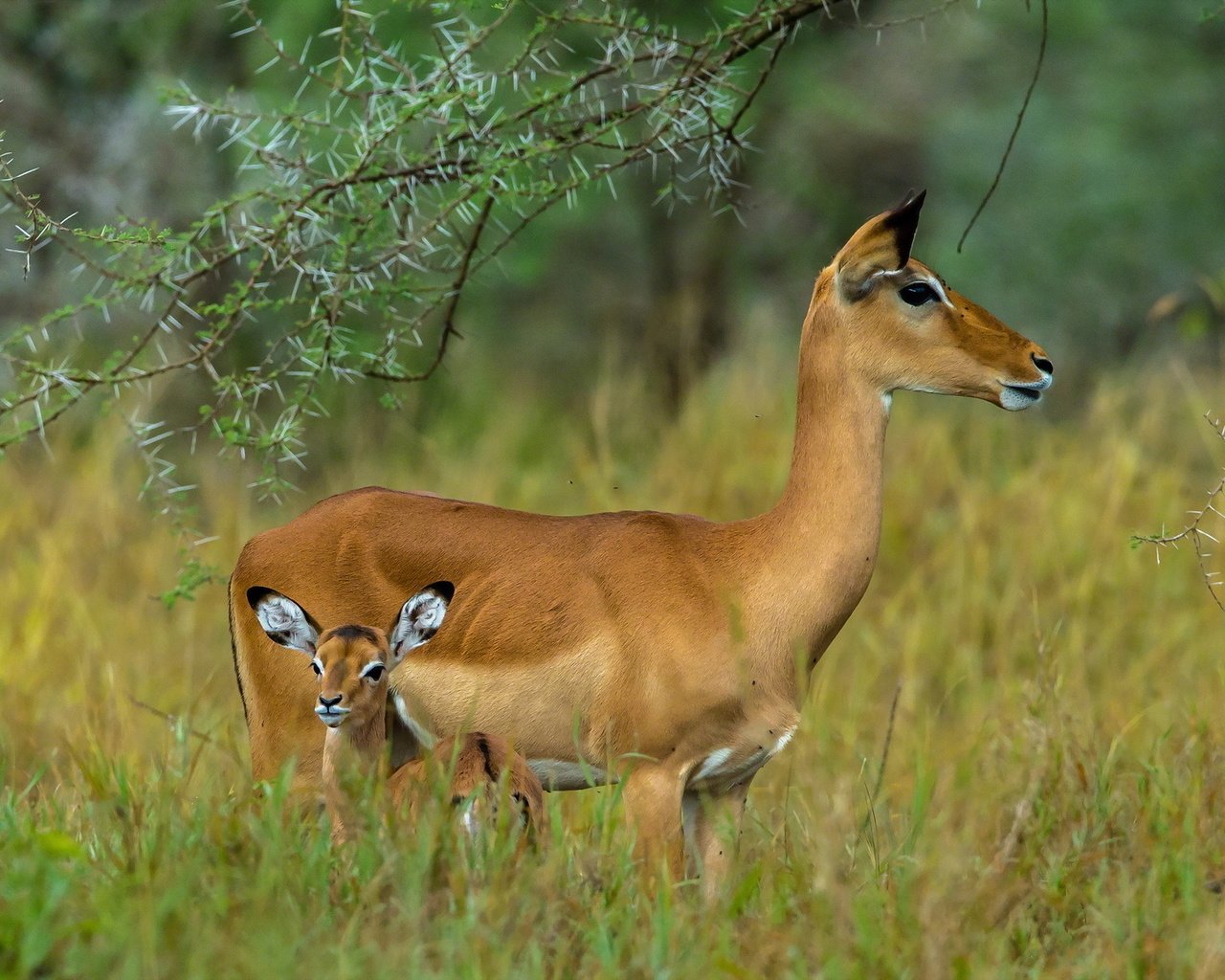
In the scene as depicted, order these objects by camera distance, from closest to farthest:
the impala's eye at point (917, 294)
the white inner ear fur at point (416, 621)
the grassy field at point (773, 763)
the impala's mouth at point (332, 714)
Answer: the grassy field at point (773, 763), the impala's mouth at point (332, 714), the white inner ear fur at point (416, 621), the impala's eye at point (917, 294)

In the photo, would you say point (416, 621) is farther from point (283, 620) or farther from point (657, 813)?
point (657, 813)

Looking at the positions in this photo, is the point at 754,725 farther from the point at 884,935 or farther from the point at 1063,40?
the point at 1063,40

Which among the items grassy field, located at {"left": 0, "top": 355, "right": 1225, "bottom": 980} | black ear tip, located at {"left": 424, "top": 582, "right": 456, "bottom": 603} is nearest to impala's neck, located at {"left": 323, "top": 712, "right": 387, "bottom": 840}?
grassy field, located at {"left": 0, "top": 355, "right": 1225, "bottom": 980}

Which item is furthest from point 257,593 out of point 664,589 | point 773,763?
point 773,763

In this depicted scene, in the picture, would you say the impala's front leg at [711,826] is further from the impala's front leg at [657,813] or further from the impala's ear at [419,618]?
the impala's ear at [419,618]

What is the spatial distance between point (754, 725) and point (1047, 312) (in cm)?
1331

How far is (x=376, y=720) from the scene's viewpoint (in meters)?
4.61

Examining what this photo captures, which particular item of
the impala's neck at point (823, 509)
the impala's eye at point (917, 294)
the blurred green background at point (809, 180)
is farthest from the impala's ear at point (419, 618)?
the blurred green background at point (809, 180)

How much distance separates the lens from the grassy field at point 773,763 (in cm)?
362

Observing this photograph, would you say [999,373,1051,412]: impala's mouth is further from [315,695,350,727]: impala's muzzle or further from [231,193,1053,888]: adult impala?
[315,695,350,727]: impala's muzzle

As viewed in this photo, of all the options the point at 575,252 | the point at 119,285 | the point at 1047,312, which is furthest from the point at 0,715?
the point at 1047,312

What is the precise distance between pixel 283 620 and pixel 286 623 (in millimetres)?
13

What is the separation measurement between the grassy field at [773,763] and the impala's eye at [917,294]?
1190 millimetres

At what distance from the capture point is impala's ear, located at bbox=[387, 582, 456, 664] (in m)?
4.47
